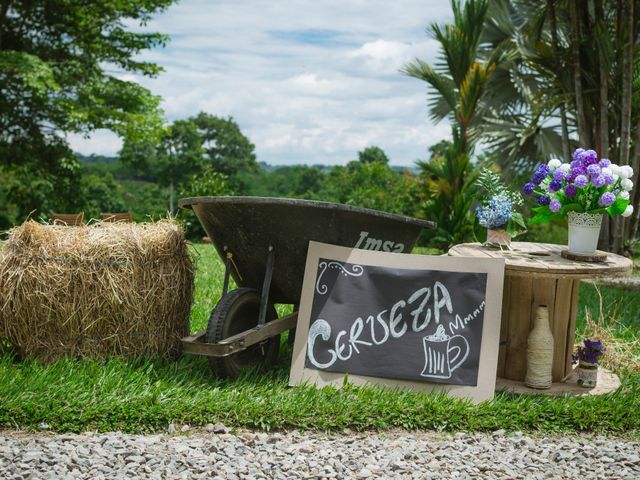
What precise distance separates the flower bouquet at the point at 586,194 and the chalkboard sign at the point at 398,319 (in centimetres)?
64

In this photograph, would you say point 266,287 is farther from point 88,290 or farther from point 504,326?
point 504,326

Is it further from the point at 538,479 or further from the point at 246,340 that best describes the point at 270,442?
the point at 538,479

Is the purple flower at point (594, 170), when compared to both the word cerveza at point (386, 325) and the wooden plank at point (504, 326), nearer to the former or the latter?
the wooden plank at point (504, 326)

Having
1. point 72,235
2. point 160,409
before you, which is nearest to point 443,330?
point 160,409

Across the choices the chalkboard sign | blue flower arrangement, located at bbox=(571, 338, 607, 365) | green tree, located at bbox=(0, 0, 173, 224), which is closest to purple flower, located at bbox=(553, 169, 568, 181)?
the chalkboard sign

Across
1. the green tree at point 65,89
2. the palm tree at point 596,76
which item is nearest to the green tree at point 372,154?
the green tree at point 65,89

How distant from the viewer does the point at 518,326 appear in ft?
13.2

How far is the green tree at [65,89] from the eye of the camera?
664 inches

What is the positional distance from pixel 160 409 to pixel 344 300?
1126mm

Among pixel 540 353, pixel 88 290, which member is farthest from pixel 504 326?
pixel 88 290

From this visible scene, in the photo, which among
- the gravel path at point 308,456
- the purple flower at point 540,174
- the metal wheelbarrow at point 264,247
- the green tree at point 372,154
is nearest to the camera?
the gravel path at point 308,456

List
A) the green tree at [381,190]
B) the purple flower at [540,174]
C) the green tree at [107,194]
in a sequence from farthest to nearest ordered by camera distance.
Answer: the green tree at [107,194] → the green tree at [381,190] → the purple flower at [540,174]

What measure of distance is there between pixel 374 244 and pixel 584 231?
124 cm

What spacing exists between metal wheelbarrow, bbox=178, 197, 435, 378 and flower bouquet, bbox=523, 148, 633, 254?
0.81m
